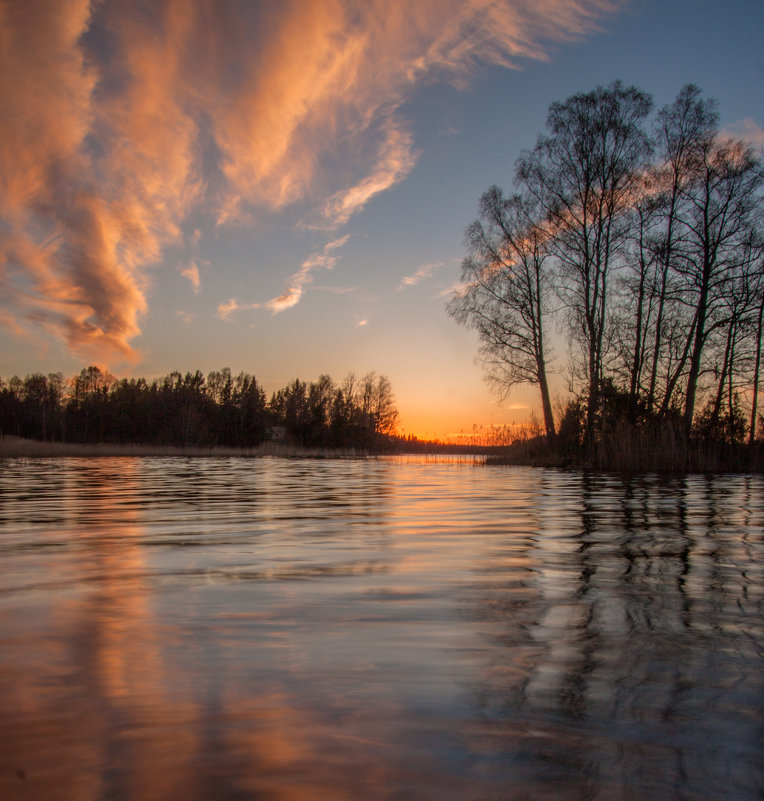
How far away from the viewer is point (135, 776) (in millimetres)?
1139

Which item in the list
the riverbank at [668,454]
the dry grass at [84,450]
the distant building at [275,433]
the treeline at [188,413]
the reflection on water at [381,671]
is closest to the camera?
the reflection on water at [381,671]

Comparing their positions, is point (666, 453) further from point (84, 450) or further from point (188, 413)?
point (188, 413)

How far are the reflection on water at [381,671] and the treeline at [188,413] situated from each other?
210ft

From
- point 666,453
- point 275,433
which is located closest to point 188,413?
point 275,433

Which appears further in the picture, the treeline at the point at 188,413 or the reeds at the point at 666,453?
the treeline at the point at 188,413

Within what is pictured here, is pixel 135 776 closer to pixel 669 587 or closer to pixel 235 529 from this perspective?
pixel 669 587

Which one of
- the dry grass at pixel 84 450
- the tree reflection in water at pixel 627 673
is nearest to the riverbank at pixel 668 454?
the tree reflection in water at pixel 627 673

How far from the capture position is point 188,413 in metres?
71.9

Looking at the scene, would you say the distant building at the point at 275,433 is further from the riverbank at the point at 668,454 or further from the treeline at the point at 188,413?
the riverbank at the point at 668,454

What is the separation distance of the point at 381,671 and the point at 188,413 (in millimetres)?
74259

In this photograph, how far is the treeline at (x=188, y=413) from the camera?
69.8 metres

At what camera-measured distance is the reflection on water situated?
3.78 feet

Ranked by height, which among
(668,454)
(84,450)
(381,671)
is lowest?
(84,450)

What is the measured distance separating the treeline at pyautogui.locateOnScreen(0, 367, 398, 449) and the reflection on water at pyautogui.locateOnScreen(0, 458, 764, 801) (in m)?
64.0
